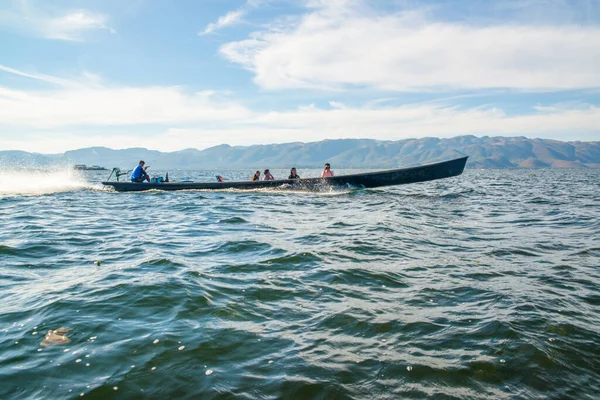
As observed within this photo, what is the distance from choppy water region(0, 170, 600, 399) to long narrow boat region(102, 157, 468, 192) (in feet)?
40.8

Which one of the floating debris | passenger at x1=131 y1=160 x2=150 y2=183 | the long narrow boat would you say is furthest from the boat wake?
the floating debris

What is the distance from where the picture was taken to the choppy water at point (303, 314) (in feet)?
13.1

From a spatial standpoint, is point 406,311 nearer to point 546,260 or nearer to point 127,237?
point 546,260

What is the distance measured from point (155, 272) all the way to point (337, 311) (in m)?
3.89

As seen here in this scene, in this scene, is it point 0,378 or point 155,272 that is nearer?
point 0,378

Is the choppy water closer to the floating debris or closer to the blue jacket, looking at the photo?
the floating debris

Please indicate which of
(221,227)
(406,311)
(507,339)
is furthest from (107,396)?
(221,227)

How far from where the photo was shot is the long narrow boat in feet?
80.1

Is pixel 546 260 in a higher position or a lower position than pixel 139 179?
lower

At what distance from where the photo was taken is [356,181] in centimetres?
2547

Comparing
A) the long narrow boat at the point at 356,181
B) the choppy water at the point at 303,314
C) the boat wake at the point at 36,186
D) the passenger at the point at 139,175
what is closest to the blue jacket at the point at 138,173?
the passenger at the point at 139,175

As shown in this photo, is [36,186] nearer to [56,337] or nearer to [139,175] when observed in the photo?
[139,175]

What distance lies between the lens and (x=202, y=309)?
5.93 m

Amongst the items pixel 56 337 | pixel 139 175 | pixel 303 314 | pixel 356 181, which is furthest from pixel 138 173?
pixel 303 314
